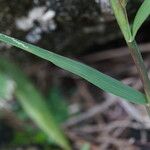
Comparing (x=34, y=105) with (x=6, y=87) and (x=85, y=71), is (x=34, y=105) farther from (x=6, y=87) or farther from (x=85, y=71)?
(x=85, y=71)

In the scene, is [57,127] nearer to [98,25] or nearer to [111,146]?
[111,146]

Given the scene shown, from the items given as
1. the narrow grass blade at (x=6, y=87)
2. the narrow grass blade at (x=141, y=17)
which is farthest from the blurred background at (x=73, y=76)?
the narrow grass blade at (x=141, y=17)

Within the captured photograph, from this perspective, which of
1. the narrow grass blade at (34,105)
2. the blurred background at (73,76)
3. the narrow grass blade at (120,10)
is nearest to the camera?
the narrow grass blade at (120,10)

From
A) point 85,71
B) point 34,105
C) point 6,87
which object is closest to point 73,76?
point 34,105

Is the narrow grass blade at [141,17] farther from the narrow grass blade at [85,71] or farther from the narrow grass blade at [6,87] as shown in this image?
the narrow grass blade at [6,87]

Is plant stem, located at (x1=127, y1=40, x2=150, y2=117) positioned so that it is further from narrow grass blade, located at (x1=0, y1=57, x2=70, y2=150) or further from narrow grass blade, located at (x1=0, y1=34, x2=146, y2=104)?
narrow grass blade, located at (x1=0, y1=57, x2=70, y2=150)

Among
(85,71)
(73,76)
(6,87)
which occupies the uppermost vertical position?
(85,71)
